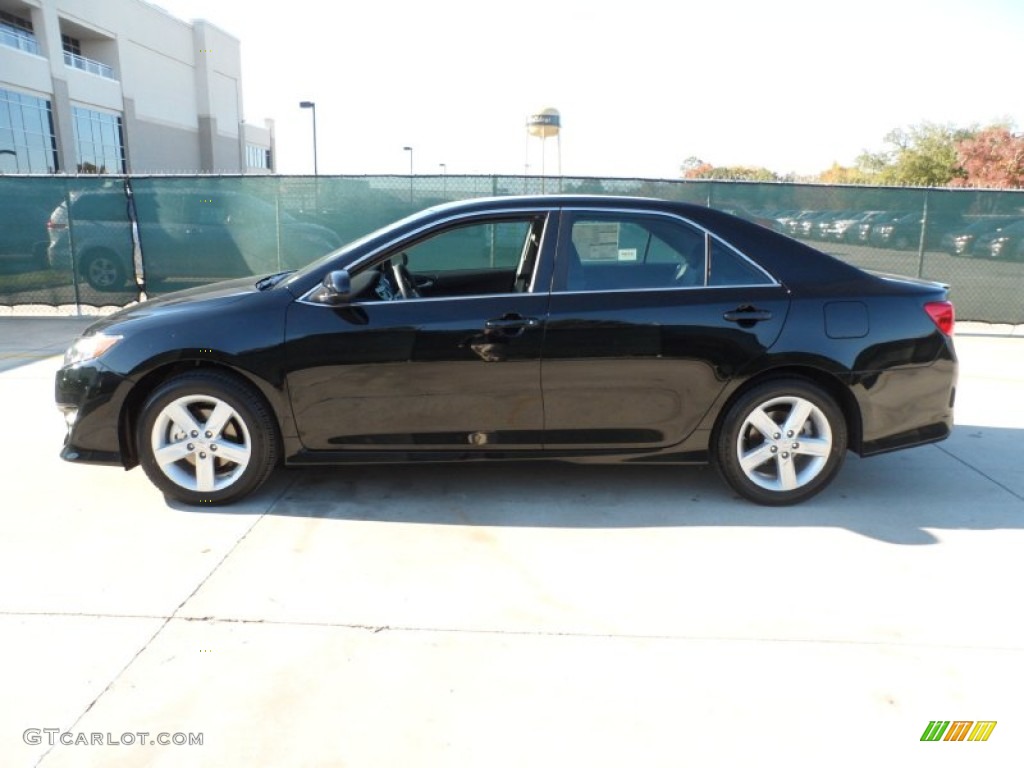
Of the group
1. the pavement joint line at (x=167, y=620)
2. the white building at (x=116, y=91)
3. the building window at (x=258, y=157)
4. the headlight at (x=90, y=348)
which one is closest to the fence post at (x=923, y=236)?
the pavement joint line at (x=167, y=620)

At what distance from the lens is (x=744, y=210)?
10.0 m

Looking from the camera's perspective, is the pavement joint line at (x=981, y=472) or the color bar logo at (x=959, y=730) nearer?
the color bar logo at (x=959, y=730)

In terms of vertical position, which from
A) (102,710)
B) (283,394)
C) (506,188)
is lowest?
(102,710)

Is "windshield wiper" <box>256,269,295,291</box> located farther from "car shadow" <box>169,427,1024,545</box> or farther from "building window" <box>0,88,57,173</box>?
"building window" <box>0,88,57,173</box>

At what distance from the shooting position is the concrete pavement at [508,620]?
98.3 inches

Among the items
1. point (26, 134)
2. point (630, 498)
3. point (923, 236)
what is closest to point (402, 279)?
point (630, 498)

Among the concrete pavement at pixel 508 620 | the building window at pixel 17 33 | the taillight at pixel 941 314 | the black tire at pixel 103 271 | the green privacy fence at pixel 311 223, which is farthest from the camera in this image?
the building window at pixel 17 33

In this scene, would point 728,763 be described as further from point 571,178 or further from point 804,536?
point 571,178

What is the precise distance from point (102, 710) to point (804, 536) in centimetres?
314

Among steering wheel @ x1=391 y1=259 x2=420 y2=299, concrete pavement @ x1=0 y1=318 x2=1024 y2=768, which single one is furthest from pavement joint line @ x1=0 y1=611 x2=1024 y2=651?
steering wheel @ x1=391 y1=259 x2=420 y2=299

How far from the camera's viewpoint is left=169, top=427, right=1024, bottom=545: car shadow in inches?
162

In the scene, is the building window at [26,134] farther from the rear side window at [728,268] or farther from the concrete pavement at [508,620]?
the rear side window at [728,268]

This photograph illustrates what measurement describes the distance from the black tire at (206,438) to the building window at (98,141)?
138ft

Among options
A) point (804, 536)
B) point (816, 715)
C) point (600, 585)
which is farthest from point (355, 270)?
point (816, 715)
